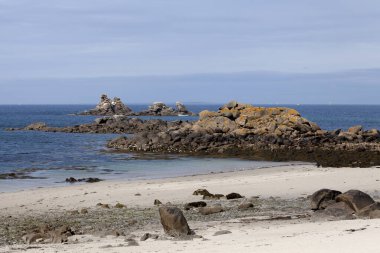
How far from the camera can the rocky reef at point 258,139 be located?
41.6 m

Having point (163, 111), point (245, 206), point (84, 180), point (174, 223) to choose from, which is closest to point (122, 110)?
point (163, 111)

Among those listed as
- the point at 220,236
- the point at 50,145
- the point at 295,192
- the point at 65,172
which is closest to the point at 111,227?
the point at 220,236

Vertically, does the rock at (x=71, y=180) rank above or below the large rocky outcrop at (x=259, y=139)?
below

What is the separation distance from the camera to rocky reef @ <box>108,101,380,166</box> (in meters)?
41.6

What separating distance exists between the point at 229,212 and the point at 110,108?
130174 mm

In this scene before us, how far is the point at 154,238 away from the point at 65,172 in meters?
21.6

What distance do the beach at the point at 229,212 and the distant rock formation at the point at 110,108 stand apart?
11425cm

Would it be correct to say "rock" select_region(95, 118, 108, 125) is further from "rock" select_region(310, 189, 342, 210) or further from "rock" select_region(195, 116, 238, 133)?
"rock" select_region(310, 189, 342, 210)

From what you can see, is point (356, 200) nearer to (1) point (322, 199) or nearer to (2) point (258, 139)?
(1) point (322, 199)

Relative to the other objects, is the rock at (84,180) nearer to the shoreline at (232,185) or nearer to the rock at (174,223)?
the shoreline at (232,185)

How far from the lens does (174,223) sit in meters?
13.0

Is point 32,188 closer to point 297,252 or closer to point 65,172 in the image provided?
point 65,172

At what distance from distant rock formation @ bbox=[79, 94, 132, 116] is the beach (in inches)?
4498

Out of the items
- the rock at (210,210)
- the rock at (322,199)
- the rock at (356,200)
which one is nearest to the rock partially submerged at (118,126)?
the rock at (210,210)
